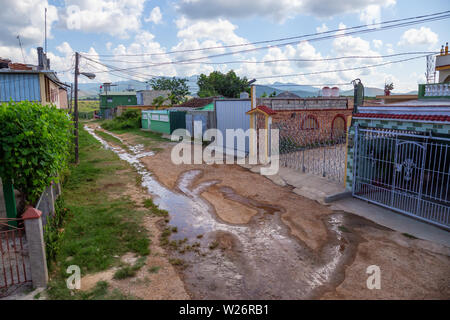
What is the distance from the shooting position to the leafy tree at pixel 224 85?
1818 inches

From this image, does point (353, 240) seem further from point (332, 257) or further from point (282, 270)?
point (282, 270)

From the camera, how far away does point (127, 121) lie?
109 ft

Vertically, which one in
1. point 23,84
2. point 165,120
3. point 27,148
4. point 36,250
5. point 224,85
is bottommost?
point 36,250

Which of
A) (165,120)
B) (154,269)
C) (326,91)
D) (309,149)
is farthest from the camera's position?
(165,120)

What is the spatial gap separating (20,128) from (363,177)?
30.1 ft

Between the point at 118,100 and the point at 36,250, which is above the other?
the point at 118,100

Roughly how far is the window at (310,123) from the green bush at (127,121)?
20202mm

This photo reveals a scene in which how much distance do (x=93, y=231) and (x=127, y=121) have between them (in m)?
27.8

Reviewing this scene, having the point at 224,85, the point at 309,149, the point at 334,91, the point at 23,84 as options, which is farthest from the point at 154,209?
the point at 224,85

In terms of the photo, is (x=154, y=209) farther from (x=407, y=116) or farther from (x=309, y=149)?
(x=309, y=149)

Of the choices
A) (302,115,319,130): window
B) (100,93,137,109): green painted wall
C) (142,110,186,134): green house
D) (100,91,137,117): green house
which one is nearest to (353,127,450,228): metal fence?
(302,115,319,130): window

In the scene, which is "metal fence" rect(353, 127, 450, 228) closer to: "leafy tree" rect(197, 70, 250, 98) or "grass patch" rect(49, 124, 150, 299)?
"grass patch" rect(49, 124, 150, 299)

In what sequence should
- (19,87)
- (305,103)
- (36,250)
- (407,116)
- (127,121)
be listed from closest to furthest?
(36,250), (407,116), (19,87), (305,103), (127,121)
